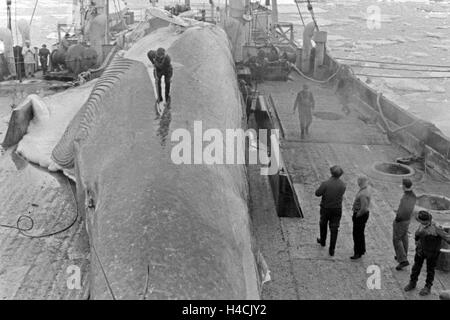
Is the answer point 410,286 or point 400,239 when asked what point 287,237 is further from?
point 410,286

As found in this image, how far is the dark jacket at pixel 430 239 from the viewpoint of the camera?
6822 mm

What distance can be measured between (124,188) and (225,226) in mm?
1228

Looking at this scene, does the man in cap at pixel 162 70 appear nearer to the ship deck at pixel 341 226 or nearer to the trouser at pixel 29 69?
the ship deck at pixel 341 226

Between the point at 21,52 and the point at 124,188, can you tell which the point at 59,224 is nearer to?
→ the point at 124,188

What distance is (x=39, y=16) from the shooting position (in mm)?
69375

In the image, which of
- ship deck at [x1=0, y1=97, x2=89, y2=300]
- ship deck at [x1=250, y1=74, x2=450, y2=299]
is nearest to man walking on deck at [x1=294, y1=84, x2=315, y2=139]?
ship deck at [x1=250, y1=74, x2=450, y2=299]

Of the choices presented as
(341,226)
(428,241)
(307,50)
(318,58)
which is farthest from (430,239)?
(307,50)

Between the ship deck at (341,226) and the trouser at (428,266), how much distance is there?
219 mm

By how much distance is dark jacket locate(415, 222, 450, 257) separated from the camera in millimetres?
6822

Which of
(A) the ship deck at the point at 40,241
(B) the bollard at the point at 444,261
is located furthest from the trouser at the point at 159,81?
(B) the bollard at the point at 444,261

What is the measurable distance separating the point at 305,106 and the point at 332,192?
240 inches

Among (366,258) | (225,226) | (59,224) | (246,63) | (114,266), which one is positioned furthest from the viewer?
(246,63)

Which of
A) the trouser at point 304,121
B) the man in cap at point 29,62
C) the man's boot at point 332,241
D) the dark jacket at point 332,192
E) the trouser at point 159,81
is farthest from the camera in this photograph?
the man in cap at point 29,62

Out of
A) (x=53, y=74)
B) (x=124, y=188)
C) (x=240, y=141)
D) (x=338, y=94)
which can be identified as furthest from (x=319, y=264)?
(x=53, y=74)
